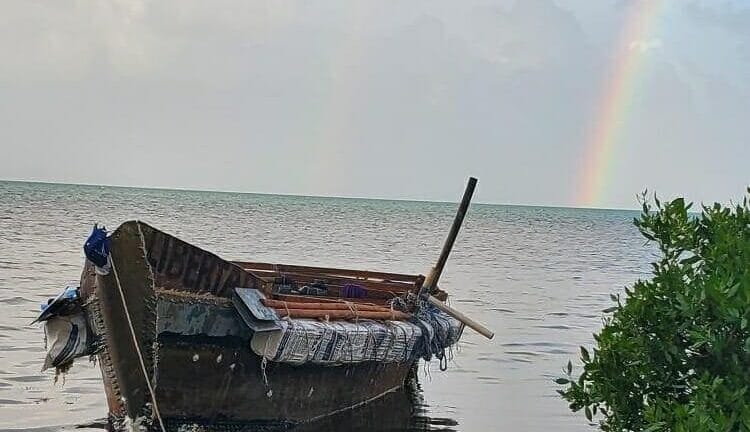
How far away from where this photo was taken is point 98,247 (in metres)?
8.88

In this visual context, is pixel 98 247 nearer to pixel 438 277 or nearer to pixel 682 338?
pixel 682 338

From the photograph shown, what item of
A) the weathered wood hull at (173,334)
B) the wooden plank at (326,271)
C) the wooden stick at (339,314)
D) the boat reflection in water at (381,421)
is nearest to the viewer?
the weathered wood hull at (173,334)

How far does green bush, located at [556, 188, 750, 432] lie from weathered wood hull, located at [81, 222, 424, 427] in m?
5.09

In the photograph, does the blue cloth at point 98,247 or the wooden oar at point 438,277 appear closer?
the blue cloth at point 98,247

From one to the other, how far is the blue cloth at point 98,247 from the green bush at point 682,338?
5.36 metres

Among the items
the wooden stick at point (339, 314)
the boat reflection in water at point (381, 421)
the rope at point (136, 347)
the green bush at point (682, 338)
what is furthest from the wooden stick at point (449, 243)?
Result: the green bush at point (682, 338)

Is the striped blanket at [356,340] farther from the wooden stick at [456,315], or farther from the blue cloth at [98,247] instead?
the blue cloth at [98,247]

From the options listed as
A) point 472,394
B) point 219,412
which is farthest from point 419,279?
point 219,412

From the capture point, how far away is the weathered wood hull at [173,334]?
29.5 ft

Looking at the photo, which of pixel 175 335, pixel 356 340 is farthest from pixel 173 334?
pixel 356 340

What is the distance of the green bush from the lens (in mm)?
4156

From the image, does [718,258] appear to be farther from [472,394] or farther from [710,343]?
[472,394]

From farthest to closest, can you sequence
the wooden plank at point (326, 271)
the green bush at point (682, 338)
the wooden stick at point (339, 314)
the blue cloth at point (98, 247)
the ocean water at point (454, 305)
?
1. the wooden plank at point (326, 271)
2. the ocean water at point (454, 305)
3. the wooden stick at point (339, 314)
4. the blue cloth at point (98, 247)
5. the green bush at point (682, 338)

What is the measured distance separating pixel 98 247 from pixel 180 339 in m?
1.19
